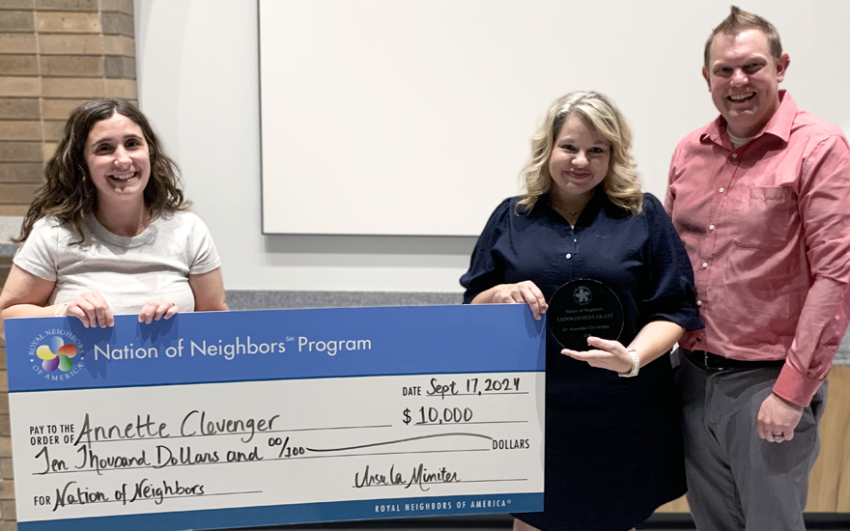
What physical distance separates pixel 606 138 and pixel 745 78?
368 millimetres

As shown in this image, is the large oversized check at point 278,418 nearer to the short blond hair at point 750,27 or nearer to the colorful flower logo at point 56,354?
the colorful flower logo at point 56,354

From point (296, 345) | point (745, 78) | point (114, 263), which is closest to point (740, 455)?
point (745, 78)

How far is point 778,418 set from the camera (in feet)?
4.83

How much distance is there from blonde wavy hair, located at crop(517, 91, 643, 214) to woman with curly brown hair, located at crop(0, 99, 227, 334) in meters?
0.97

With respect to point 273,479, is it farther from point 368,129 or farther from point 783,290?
point 368,129

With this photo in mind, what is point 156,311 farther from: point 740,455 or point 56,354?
point 740,455

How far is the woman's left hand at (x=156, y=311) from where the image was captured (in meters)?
1.49

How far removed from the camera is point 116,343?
150 centimetres

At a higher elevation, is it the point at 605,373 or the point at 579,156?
the point at 579,156

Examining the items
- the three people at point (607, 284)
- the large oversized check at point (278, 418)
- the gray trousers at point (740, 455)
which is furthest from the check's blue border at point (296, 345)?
the gray trousers at point (740, 455)

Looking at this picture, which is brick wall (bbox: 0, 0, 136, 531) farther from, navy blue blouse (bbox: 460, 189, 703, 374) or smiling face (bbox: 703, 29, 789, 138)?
smiling face (bbox: 703, 29, 789, 138)

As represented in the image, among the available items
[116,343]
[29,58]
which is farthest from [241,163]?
[116,343]

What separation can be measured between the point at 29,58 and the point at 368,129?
1485mm

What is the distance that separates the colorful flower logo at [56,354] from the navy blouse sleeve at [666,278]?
4.67 feet
